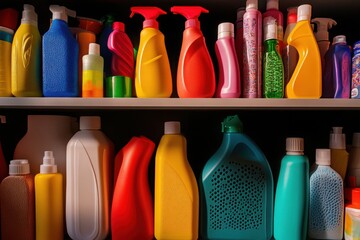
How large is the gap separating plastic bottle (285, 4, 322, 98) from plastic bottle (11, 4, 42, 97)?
68 centimetres

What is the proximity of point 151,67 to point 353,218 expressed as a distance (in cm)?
67

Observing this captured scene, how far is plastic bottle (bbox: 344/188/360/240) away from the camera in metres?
0.77

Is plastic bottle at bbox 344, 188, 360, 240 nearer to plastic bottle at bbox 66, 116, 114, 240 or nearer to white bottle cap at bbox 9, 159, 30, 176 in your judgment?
plastic bottle at bbox 66, 116, 114, 240

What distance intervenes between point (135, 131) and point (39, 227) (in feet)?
1.43

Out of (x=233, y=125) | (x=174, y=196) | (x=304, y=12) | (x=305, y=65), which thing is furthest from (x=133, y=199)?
(x=304, y=12)

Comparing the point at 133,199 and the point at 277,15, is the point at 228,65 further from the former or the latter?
the point at 133,199

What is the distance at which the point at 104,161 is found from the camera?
815 mm

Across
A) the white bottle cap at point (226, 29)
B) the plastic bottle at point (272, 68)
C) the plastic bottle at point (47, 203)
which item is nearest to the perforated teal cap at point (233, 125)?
the plastic bottle at point (272, 68)

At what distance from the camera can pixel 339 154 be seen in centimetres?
87

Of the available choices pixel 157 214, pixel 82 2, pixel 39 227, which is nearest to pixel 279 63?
pixel 157 214

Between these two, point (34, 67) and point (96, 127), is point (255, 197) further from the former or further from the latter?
point (34, 67)

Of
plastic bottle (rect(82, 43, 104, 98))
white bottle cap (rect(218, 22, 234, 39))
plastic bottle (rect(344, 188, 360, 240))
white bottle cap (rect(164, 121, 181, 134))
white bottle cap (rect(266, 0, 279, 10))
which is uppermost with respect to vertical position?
white bottle cap (rect(266, 0, 279, 10))

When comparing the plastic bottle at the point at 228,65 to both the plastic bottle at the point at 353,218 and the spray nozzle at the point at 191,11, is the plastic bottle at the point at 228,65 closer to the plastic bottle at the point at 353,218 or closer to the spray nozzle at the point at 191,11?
the spray nozzle at the point at 191,11

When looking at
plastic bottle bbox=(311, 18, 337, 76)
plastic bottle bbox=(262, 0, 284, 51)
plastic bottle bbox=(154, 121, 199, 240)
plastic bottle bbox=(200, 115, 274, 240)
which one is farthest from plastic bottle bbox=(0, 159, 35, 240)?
plastic bottle bbox=(311, 18, 337, 76)
